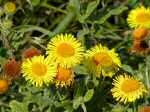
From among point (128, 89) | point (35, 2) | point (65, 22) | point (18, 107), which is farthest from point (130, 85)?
point (35, 2)

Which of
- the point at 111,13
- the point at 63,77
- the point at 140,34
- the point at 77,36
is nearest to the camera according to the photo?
the point at 63,77

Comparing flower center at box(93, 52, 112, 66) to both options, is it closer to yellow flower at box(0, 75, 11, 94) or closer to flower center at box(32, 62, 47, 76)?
flower center at box(32, 62, 47, 76)

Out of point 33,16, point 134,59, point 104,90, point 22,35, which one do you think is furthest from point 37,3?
point 104,90

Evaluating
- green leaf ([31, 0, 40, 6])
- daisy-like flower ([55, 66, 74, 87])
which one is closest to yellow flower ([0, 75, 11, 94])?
daisy-like flower ([55, 66, 74, 87])

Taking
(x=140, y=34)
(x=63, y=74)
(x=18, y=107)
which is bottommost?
(x=18, y=107)

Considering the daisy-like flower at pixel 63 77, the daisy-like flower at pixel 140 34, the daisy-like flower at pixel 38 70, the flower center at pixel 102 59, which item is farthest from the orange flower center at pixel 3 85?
the daisy-like flower at pixel 140 34

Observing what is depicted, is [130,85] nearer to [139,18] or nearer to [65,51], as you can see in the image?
[65,51]
